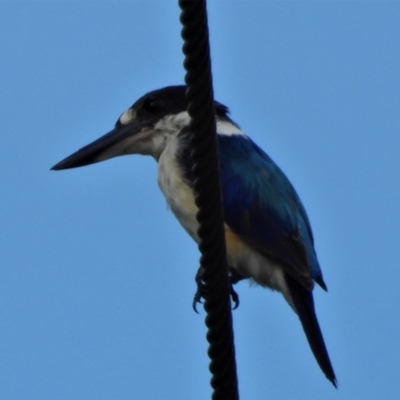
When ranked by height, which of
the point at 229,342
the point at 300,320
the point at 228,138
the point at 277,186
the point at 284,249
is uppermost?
the point at 228,138

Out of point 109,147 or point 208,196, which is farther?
point 109,147

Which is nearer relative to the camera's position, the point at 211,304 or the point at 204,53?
the point at 204,53

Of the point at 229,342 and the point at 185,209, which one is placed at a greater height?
the point at 185,209

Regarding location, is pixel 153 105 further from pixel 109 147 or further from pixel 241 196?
pixel 241 196

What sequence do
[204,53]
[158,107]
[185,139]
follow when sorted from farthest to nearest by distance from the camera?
[158,107], [185,139], [204,53]

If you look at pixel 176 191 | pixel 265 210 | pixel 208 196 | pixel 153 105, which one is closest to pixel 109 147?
pixel 153 105

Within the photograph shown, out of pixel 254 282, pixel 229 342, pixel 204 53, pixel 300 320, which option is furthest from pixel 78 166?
pixel 204 53

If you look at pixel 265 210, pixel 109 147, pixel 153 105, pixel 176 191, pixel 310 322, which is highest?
pixel 153 105

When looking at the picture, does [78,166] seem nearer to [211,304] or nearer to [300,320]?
[300,320]
